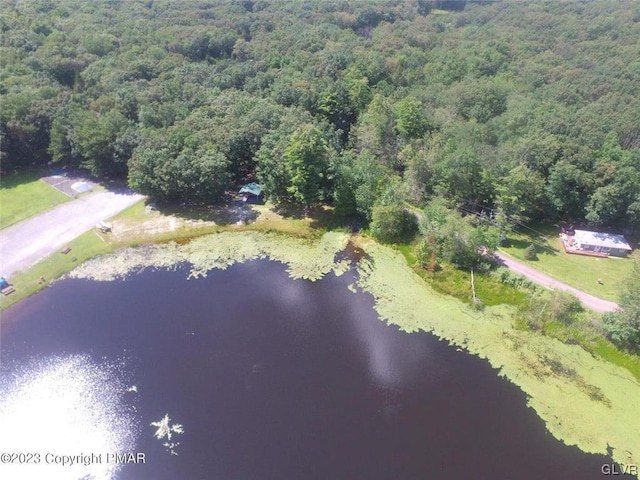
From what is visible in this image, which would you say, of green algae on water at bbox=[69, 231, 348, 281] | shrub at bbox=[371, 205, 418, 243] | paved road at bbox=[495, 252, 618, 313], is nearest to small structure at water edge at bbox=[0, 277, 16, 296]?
green algae on water at bbox=[69, 231, 348, 281]

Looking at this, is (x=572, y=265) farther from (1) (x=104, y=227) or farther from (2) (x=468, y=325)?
(1) (x=104, y=227)

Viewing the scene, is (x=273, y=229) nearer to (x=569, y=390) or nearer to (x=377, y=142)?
(x=377, y=142)

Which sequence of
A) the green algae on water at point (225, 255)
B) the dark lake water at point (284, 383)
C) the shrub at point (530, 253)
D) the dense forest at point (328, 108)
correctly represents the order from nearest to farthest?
the dark lake water at point (284, 383)
the green algae on water at point (225, 255)
the shrub at point (530, 253)
the dense forest at point (328, 108)

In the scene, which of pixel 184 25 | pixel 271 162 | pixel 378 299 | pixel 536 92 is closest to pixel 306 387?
pixel 378 299

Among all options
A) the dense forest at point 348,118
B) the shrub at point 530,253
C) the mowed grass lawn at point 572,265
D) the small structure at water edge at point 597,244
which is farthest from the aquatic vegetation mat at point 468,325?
the small structure at water edge at point 597,244

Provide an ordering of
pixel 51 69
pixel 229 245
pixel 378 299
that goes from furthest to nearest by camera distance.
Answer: pixel 51 69 < pixel 229 245 < pixel 378 299

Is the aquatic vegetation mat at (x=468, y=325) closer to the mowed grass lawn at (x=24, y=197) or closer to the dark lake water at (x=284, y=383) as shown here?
the dark lake water at (x=284, y=383)
